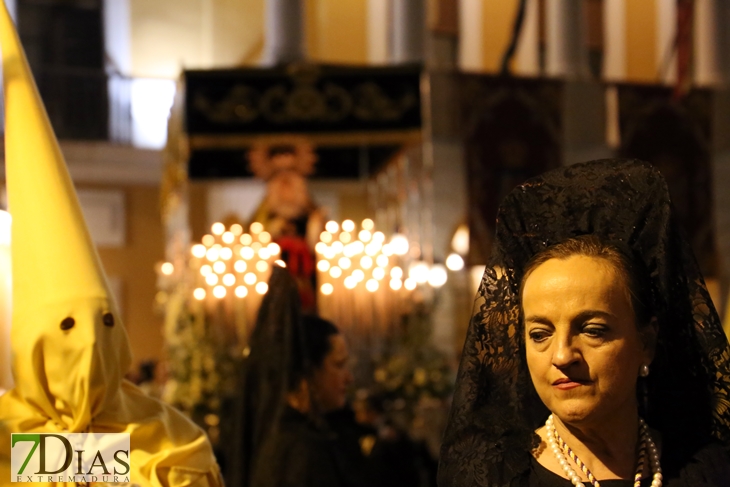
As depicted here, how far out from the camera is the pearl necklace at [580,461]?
2.02m

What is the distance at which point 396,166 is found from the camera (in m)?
10.8

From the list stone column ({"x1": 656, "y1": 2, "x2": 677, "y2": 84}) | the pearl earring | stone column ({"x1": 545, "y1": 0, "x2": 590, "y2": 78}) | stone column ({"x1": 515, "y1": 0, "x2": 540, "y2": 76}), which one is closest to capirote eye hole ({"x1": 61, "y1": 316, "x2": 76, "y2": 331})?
the pearl earring

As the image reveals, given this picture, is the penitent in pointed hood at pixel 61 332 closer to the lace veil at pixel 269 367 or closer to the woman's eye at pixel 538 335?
the lace veil at pixel 269 367

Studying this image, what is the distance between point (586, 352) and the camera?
1.97 meters

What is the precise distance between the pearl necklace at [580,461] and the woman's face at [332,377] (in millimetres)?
1676

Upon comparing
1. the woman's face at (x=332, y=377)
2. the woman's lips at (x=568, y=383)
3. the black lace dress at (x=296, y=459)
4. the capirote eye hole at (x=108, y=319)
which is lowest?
the black lace dress at (x=296, y=459)

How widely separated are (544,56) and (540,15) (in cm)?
65

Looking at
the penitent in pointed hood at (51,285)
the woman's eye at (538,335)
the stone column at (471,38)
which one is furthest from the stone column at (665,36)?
the woman's eye at (538,335)

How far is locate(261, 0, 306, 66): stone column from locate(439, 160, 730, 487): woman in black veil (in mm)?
10371

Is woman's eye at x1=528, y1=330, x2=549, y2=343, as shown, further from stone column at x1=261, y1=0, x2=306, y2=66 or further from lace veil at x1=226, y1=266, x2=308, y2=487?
stone column at x1=261, y1=0, x2=306, y2=66

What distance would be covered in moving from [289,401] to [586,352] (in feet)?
6.02

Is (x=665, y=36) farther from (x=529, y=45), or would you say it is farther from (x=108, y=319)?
(x=108, y=319)

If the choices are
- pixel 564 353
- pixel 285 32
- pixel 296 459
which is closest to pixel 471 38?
pixel 285 32

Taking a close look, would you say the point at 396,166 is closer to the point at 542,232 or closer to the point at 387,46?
the point at 387,46
